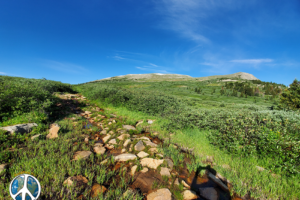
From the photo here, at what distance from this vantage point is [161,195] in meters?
3.06

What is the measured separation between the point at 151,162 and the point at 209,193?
1899 mm

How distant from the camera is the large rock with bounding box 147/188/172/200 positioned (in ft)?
9.90

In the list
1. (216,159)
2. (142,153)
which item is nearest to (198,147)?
(216,159)

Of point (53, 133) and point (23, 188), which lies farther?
point (53, 133)

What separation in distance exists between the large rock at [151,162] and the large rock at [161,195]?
0.97m

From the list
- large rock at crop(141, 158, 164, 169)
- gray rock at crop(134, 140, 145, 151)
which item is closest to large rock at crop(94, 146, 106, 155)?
gray rock at crop(134, 140, 145, 151)

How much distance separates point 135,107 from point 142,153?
7.26 metres

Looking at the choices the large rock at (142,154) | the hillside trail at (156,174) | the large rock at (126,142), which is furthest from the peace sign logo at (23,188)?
the large rock at (126,142)

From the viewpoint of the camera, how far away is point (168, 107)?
11031 millimetres

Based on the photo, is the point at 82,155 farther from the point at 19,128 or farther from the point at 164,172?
the point at 19,128

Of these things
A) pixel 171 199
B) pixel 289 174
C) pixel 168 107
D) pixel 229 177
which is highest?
pixel 168 107

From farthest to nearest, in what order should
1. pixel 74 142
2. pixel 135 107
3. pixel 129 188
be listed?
pixel 135 107, pixel 74 142, pixel 129 188

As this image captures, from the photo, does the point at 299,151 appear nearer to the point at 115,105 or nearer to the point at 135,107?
the point at 135,107

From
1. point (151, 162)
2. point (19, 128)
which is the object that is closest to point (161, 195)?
point (151, 162)
